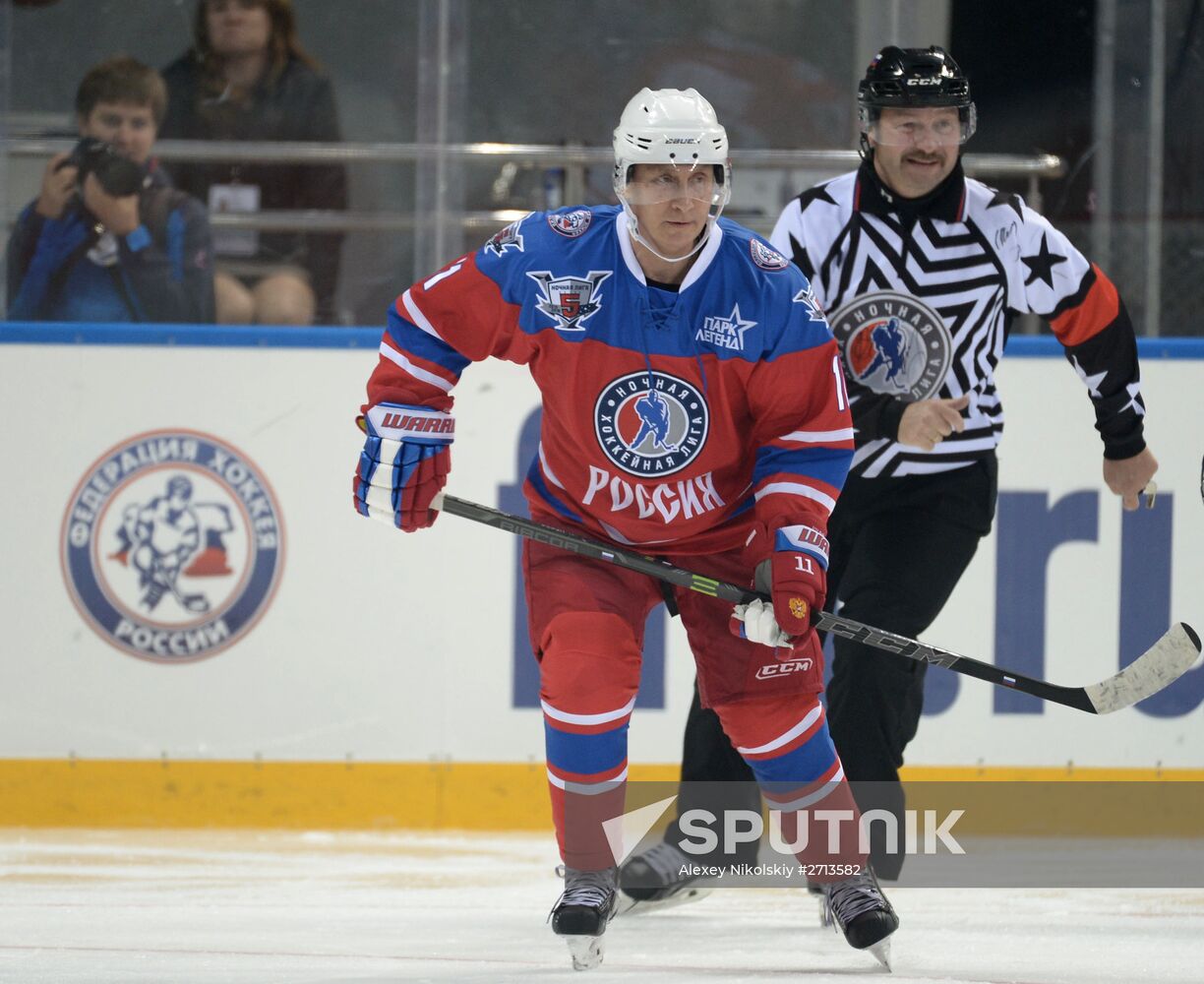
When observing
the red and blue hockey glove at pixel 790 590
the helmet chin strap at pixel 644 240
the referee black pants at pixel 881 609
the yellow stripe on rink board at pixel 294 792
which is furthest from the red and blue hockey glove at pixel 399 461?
the yellow stripe on rink board at pixel 294 792

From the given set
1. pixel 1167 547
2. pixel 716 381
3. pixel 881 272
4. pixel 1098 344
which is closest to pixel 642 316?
pixel 716 381

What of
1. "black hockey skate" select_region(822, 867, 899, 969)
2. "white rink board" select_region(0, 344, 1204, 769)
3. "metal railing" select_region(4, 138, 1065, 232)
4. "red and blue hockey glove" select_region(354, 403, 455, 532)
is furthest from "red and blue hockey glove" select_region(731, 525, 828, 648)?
"metal railing" select_region(4, 138, 1065, 232)

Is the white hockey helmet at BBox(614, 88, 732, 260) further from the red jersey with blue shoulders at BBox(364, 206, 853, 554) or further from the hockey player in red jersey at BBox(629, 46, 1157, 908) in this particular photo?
the hockey player in red jersey at BBox(629, 46, 1157, 908)

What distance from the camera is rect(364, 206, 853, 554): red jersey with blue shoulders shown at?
2.49 metres

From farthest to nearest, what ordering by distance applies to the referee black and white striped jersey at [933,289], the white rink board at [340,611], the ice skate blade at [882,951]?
the white rink board at [340,611], the referee black and white striped jersey at [933,289], the ice skate blade at [882,951]

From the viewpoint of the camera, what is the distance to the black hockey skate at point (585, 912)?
2.46 m

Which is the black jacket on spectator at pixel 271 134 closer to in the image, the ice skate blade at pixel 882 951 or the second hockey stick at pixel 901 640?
the second hockey stick at pixel 901 640

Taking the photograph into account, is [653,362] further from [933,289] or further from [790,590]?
[933,289]

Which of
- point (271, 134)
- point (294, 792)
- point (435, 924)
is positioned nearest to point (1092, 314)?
point (435, 924)

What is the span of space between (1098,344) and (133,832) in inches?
86.0

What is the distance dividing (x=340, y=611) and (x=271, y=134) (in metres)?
1.14

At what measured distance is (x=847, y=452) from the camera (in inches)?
99.8

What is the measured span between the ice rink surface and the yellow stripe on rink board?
0.17 feet

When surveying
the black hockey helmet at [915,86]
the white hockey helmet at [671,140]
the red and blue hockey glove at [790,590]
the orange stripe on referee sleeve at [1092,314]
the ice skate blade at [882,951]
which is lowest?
the ice skate blade at [882,951]
